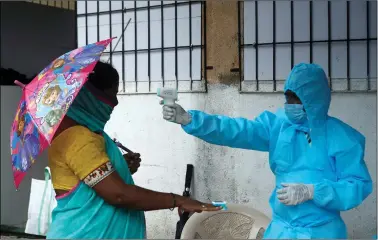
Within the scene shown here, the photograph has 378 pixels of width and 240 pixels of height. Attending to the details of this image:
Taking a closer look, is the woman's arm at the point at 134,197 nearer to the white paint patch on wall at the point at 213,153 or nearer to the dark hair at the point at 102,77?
the dark hair at the point at 102,77

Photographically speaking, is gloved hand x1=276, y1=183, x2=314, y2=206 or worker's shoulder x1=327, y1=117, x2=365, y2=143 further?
worker's shoulder x1=327, y1=117, x2=365, y2=143

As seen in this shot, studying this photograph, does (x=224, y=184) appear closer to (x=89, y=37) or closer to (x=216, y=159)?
(x=216, y=159)

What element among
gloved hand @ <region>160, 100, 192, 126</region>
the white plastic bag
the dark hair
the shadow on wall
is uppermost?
the shadow on wall

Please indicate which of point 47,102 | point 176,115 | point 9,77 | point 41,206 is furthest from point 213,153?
point 9,77

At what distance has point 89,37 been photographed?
5375mm

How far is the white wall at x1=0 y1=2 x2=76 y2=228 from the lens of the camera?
21.0ft

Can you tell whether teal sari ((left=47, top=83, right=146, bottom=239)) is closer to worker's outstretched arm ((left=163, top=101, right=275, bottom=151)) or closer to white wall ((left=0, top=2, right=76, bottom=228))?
worker's outstretched arm ((left=163, top=101, right=275, bottom=151))

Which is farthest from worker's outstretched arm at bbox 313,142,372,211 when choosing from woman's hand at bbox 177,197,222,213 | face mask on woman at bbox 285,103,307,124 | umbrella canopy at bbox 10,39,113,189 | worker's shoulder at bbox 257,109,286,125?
umbrella canopy at bbox 10,39,113,189

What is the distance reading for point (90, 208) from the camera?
7.93 ft

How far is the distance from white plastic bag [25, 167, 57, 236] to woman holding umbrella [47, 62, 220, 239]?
2.87 metres

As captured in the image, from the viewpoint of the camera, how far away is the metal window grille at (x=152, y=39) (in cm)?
471

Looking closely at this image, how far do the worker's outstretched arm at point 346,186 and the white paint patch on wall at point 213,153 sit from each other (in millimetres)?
1368

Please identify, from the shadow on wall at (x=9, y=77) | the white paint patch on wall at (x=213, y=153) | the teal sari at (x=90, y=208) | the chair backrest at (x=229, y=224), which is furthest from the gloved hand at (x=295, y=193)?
the shadow on wall at (x=9, y=77)

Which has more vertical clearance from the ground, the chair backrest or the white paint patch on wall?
the white paint patch on wall
